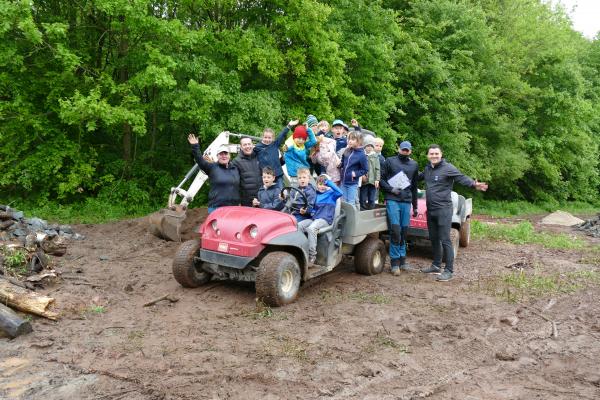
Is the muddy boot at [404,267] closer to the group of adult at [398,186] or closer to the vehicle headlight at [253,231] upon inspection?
the group of adult at [398,186]

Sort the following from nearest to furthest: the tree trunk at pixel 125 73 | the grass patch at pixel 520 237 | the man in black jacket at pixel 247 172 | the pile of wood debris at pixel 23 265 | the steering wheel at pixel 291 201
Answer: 1. the pile of wood debris at pixel 23 265
2. the steering wheel at pixel 291 201
3. the man in black jacket at pixel 247 172
4. the grass patch at pixel 520 237
5. the tree trunk at pixel 125 73

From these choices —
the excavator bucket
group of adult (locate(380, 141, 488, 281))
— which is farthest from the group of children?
the excavator bucket

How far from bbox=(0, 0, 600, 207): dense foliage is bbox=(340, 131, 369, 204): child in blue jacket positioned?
5.85m

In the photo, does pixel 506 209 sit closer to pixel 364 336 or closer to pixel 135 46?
pixel 135 46

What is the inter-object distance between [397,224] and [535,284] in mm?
2248

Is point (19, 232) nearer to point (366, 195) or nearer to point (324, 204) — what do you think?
point (324, 204)

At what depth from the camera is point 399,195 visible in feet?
27.4

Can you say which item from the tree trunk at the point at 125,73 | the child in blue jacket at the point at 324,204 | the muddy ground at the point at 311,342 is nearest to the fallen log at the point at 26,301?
the muddy ground at the point at 311,342

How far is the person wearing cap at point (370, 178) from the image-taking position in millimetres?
8750

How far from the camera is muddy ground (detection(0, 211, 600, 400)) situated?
4375 mm

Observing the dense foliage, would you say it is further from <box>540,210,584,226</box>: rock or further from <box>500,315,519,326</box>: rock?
<box>500,315,519,326</box>: rock

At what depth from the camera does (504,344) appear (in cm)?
550

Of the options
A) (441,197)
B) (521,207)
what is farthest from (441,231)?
(521,207)

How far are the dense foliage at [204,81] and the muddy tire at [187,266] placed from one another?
6599 mm
